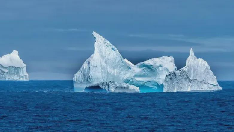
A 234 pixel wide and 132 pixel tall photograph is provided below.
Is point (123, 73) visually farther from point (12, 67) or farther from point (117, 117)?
point (12, 67)

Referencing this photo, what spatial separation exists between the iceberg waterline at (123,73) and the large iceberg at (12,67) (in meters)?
76.0

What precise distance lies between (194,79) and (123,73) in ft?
27.4

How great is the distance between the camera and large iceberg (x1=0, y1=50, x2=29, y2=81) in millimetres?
136375

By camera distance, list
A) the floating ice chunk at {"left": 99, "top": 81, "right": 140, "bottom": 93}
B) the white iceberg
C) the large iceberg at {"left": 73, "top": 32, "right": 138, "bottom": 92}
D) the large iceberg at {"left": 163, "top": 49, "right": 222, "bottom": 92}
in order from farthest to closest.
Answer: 1. the white iceberg
2. the large iceberg at {"left": 73, "top": 32, "right": 138, "bottom": 92}
3. the large iceberg at {"left": 163, "top": 49, "right": 222, "bottom": 92}
4. the floating ice chunk at {"left": 99, "top": 81, "right": 140, "bottom": 93}

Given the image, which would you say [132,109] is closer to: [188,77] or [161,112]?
[161,112]

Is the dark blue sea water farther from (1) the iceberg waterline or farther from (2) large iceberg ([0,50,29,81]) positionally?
(2) large iceberg ([0,50,29,81])

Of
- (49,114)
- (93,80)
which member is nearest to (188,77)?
(93,80)

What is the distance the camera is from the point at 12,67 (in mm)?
137250

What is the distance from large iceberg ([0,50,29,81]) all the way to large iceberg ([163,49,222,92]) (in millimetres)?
79779

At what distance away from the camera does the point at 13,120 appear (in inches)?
1375

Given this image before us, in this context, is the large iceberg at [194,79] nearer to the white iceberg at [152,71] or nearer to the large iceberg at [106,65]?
the white iceberg at [152,71]

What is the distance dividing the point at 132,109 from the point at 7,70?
9730 centimetres

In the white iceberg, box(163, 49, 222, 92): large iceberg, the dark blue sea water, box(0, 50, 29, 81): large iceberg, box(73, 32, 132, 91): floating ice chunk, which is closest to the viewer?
the dark blue sea water

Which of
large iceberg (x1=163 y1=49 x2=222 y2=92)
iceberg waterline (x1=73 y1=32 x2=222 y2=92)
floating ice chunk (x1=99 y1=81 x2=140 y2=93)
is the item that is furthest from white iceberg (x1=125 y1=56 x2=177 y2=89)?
large iceberg (x1=163 y1=49 x2=222 y2=92)
